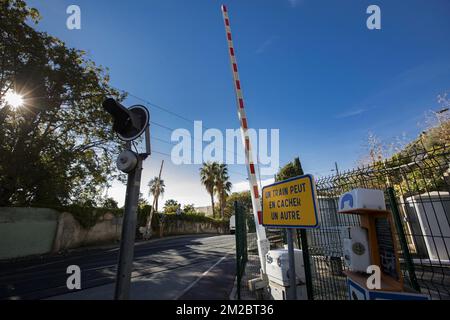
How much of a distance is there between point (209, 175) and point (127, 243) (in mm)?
33013

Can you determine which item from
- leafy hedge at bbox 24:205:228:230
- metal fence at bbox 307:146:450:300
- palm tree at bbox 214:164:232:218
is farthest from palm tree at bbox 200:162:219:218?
metal fence at bbox 307:146:450:300

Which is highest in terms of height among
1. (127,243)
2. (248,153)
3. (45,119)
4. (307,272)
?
(45,119)

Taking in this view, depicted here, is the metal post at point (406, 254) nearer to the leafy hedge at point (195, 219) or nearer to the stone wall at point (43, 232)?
the stone wall at point (43, 232)

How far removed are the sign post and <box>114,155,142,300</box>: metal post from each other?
152cm

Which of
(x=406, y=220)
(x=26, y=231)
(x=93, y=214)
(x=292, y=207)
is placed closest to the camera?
(x=292, y=207)

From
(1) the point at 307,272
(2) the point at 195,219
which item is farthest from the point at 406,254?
(2) the point at 195,219

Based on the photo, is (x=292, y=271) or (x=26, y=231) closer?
(x=292, y=271)

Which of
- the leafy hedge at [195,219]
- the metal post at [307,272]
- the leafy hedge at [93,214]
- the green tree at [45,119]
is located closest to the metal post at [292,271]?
the metal post at [307,272]

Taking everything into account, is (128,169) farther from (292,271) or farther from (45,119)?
(45,119)

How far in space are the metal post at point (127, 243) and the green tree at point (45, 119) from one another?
45.3 feet

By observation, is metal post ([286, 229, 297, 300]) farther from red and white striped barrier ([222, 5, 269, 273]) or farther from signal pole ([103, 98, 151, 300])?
red and white striped barrier ([222, 5, 269, 273])

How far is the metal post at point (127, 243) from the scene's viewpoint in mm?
1862

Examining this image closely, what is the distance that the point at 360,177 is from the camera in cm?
402

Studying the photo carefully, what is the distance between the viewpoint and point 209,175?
3484 centimetres
